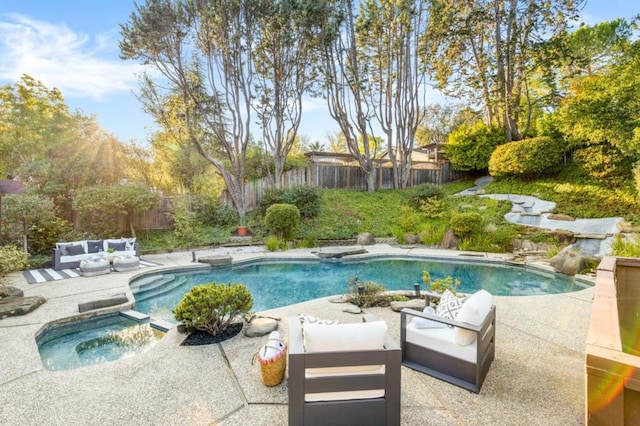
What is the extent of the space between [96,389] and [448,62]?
59.3ft

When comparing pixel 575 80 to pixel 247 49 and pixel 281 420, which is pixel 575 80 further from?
pixel 281 420

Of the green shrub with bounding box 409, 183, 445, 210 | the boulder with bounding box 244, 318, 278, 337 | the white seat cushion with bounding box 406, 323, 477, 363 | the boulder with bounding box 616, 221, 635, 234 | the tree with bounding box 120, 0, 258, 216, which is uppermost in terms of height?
the tree with bounding box 120, 0, 258, 216

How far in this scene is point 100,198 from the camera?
9766 mm

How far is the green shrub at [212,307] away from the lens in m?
3.68

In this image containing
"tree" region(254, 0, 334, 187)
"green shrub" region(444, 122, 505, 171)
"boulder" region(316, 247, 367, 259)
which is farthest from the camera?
"green shrub" region(444, 122, 505, 171)

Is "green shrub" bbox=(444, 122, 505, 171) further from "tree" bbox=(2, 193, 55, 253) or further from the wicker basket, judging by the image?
"tree" bbox=(2, 193, 55, 253)

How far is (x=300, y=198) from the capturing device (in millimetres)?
12453

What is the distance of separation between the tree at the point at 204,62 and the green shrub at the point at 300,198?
1.27 m

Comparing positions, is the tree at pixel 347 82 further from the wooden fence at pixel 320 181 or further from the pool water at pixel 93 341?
the pool water at pixel 93 341

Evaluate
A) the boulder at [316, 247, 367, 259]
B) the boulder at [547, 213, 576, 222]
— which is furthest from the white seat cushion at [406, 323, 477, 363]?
the boulder at [547, 213, 576, 222]

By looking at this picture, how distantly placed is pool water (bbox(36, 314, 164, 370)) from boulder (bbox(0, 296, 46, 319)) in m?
0.80

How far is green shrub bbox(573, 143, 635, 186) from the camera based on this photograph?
10478 mm

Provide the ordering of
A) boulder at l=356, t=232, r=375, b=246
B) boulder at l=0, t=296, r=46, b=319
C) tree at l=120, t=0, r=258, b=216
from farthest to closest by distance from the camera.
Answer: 1. boulder at l=356, t=232, r=375, b=246
2. tree at l=120, t=0, r=258, b=216
3. boulder at l=0, t=296, r=46, b=319

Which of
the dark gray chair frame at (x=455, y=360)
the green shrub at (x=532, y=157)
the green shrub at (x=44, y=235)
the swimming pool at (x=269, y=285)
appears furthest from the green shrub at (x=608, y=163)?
the green shrub at (x=44, y=235)
